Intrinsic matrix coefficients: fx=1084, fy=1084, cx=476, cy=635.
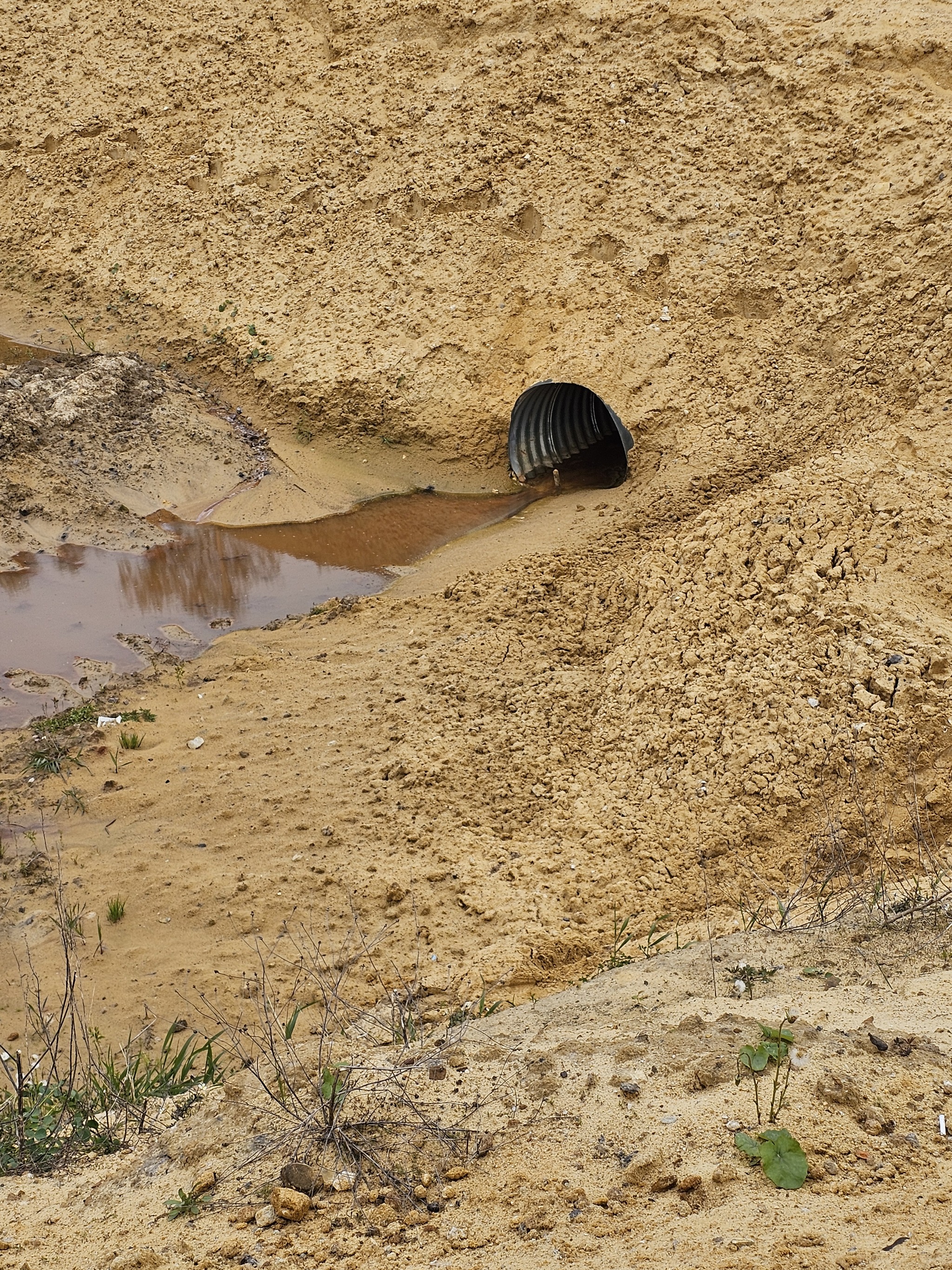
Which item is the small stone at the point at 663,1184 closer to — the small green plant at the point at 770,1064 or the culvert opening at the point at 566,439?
the small green plant at the point at 770,1064

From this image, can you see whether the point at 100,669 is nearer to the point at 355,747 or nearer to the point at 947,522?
the point at 355,747

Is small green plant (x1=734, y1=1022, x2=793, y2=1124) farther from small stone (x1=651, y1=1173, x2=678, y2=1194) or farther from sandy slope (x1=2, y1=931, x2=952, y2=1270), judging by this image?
small stone (x1=651, y1=1173, x2=678, y2=1194)

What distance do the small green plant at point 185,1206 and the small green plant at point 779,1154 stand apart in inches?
52.0

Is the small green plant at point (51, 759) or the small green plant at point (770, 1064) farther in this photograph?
the small green plant at point (51, 759)

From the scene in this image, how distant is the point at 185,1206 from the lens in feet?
8.80

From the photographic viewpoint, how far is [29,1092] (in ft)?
11.2

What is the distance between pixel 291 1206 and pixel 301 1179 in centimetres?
10

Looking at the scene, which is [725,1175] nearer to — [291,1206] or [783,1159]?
[783,1159]

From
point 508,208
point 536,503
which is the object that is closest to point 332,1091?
point 536,503

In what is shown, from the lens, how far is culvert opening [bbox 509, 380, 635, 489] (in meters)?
8.68

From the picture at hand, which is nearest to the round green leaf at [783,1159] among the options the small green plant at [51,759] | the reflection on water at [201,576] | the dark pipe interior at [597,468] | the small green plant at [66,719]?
the small green plant at [51,759]

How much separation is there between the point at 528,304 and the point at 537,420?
42.6 inches

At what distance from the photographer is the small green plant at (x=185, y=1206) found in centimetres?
267

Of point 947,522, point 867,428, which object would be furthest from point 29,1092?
point 867,428
